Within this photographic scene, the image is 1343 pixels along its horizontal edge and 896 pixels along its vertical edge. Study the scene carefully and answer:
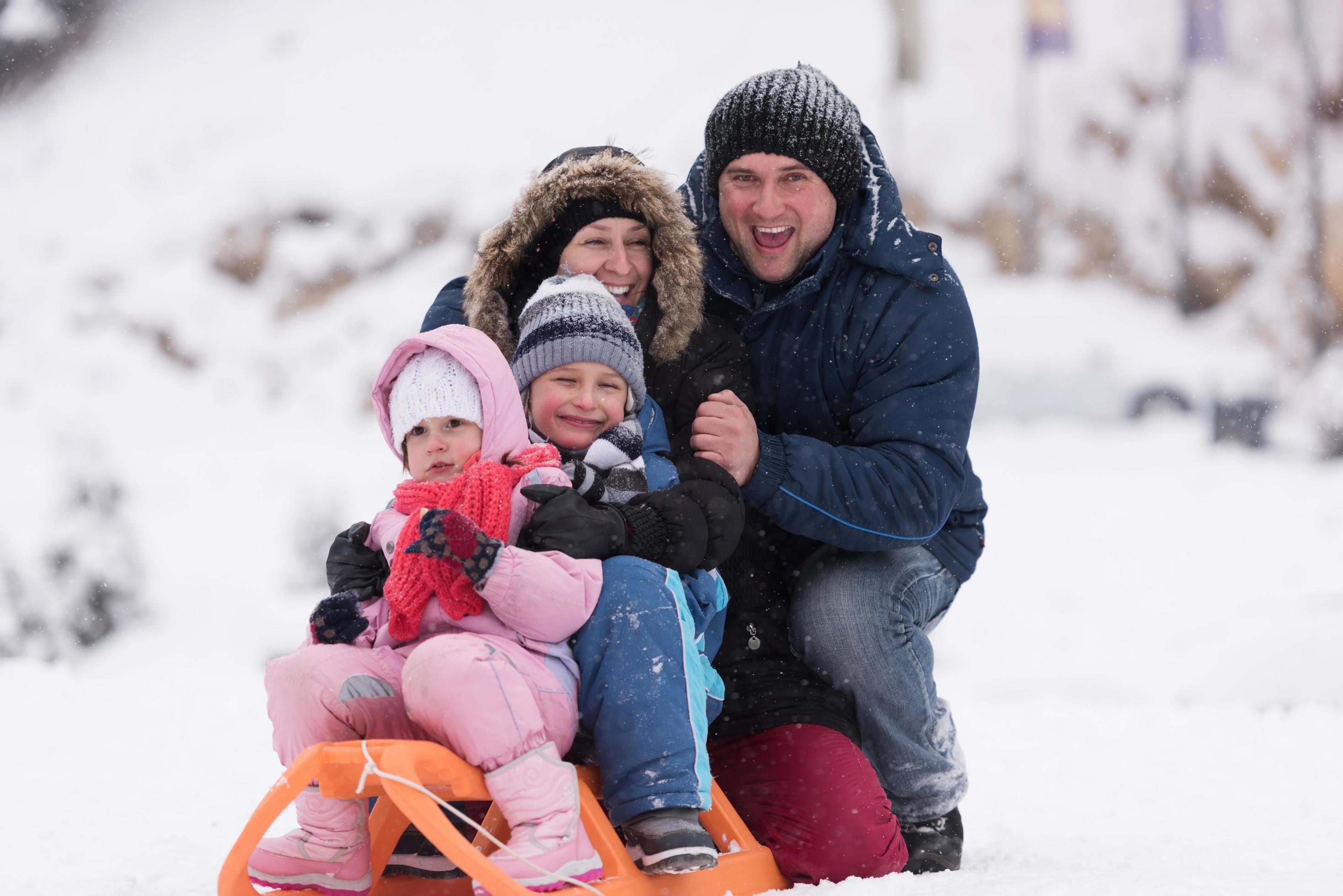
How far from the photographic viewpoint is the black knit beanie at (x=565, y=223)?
8.74 feet

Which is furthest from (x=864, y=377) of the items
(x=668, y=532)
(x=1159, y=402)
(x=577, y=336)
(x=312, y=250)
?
(x=312, y=250)

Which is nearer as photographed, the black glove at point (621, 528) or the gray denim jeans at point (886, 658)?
the black glove at point (621, 528)

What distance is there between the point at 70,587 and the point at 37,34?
10246 millimetres

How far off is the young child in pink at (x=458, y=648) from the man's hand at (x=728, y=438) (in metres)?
0.36

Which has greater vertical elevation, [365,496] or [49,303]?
[49,303]

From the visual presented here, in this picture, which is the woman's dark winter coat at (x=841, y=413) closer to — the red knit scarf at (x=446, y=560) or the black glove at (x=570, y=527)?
the black glove at (x=570, y=527)

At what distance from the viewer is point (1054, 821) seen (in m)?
3.78

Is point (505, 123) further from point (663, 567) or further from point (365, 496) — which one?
point (663, 567)

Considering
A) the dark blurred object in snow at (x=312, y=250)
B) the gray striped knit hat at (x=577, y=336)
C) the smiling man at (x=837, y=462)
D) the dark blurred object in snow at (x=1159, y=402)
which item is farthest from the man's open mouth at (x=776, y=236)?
the dark blurred object in snow at (x=312, y=250)

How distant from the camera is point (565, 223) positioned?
2.69 meters

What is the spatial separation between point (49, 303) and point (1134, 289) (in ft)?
49.1

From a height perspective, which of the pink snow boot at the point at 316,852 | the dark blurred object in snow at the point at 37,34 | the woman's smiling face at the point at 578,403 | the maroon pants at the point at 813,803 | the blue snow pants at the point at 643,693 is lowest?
the maroon pants at the point at 813,803

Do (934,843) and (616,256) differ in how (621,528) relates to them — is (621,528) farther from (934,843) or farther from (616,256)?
(934,843)

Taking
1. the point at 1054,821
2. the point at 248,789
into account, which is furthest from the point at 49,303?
the point at 1054,821
